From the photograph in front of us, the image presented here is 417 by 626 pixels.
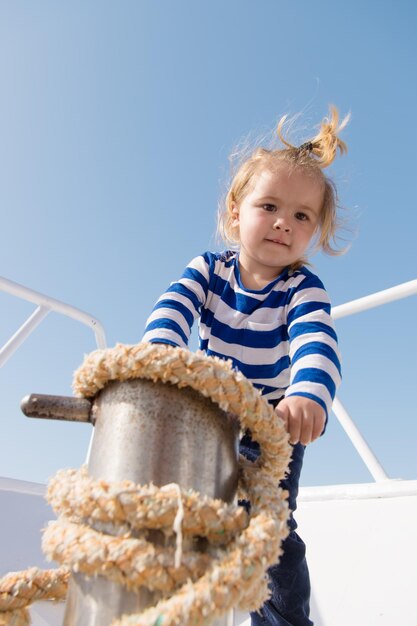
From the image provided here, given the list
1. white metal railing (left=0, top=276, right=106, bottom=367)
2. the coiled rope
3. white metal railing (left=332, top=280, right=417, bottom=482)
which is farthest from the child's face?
white metal railing (left=0, top=276, right=106, bottom=367)

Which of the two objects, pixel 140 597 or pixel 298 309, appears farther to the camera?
pixel 298 309

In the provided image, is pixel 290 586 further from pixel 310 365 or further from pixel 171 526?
pixel 171 526

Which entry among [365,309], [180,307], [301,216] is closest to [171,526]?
[180,307]

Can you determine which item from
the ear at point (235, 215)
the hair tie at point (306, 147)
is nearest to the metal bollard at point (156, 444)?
the ear at point (235, 215)

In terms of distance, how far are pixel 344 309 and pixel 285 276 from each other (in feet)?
2.58

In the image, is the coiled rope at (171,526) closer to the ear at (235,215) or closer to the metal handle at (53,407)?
the metal handle at (53,407)

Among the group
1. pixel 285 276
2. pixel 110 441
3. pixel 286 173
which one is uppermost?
pixel 286 173

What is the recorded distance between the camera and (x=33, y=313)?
6.72 feet

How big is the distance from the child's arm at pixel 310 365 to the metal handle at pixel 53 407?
268 mm

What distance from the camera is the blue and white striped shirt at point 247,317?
101 centimetres

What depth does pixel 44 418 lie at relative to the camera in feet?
1.50

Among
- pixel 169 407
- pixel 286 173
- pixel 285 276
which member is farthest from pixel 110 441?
pixel 286 173

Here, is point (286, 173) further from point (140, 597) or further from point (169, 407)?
point (140, 597)

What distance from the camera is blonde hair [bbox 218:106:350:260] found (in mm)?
1363
